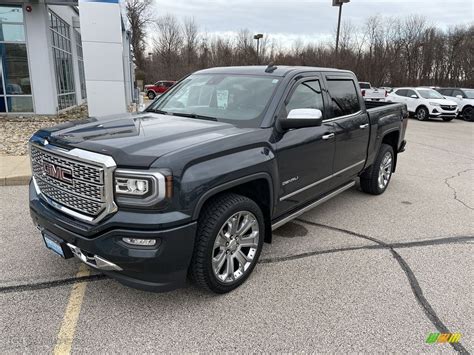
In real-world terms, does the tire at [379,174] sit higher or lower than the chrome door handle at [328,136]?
lower

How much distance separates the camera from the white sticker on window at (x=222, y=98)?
395 centimetres

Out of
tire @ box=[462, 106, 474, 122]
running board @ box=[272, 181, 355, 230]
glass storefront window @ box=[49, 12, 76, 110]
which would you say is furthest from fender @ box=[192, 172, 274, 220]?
tire @ box=[462, 106, 474, 122]

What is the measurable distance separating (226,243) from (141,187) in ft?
3.18

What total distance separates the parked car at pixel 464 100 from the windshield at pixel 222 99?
2110 centimetres

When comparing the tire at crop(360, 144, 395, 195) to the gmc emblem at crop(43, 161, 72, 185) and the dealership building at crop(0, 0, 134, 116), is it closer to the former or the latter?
the gmc emblem at crop(43, 161, 72, 185)

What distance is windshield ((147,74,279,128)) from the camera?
371cm

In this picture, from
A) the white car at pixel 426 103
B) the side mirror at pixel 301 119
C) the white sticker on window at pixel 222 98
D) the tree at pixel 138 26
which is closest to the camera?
the side mirror at pixel 301 119

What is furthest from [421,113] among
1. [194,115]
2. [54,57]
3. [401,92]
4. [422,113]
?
[194,115]

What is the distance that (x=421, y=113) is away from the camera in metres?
20.2

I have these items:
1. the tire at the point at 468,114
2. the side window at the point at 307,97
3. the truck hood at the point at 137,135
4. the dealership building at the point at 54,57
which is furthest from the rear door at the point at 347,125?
the tire at the point at 468,114

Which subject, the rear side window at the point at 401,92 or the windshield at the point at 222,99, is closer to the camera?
the windshield at the point at 222,99

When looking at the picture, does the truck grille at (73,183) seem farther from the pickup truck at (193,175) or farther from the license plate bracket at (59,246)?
the license plate bracket at (59,246)

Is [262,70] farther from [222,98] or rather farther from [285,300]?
[285,300]

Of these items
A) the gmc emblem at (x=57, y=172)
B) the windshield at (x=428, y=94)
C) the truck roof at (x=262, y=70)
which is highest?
the truck roof at (x=262, y=70)
